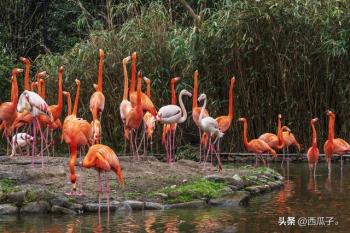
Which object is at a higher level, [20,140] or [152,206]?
[20,140]

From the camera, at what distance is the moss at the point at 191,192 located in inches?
374

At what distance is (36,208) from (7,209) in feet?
1.10

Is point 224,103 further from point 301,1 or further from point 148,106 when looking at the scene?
point 148,106

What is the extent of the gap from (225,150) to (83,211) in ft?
24.9

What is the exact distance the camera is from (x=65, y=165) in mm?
11289

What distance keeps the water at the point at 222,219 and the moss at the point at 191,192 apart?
0.43 metres

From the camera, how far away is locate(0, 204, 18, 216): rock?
882 centimetres

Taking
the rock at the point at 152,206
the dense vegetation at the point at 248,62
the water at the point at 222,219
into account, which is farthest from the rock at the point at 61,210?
the dense vegetation at the point at 248,62

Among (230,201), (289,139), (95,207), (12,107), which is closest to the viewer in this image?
(95,207)

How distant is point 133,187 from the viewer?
9.93 m

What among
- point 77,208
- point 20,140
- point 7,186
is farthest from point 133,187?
point 20,140

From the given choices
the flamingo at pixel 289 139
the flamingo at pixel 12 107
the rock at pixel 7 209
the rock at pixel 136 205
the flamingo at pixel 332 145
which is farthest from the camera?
the flamingo at pixel 289 139

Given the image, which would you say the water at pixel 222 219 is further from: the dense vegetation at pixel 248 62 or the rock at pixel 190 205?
the dense vegetation at pixel 248 62

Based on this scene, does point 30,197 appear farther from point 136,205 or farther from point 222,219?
point 222,219
